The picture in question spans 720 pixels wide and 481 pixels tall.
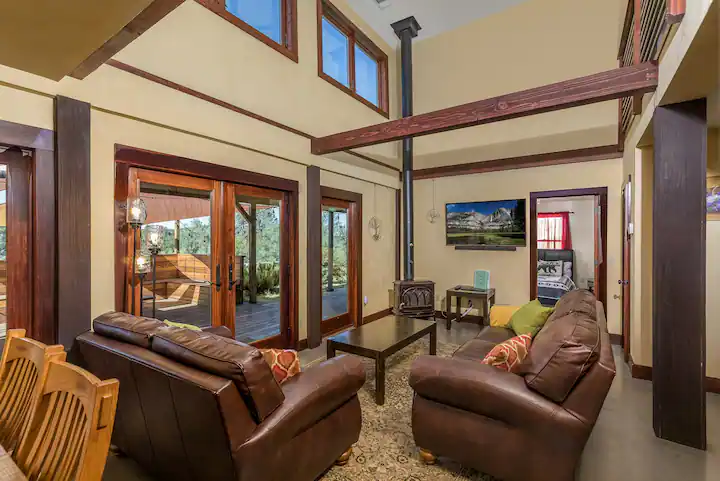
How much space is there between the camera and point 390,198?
20.5 feet

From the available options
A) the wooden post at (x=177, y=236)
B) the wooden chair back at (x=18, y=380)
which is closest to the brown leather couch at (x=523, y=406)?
the wooden chair back at (x=18, y=380)

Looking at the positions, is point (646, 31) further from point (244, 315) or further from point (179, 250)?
point (244, 315)

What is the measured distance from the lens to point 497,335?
3.38 m

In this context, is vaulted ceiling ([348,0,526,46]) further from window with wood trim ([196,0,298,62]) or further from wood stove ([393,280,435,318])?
wood stove ([393,280,435,318])

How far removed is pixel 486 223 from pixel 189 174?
438 centimetres

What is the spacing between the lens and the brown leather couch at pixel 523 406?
170 centimetres

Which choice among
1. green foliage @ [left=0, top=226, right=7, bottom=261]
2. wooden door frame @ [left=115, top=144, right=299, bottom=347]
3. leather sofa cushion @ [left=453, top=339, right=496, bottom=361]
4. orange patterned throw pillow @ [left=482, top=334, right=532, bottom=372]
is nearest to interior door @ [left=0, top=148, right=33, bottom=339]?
green foliage @ [left=0, top=226, right=7, bottom=261]

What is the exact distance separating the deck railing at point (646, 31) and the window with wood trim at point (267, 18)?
3434mm

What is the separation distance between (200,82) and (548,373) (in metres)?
3.53

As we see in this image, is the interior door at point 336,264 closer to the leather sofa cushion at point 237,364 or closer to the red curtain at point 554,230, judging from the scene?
the leather sofa cushion at point 237,364

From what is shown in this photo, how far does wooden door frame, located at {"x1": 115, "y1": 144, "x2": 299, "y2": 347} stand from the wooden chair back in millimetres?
1375

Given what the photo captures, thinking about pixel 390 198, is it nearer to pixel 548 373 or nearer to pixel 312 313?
pixel 312 313

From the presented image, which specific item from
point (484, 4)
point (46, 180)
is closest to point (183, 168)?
point (46, 180)

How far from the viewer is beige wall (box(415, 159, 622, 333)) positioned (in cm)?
477
